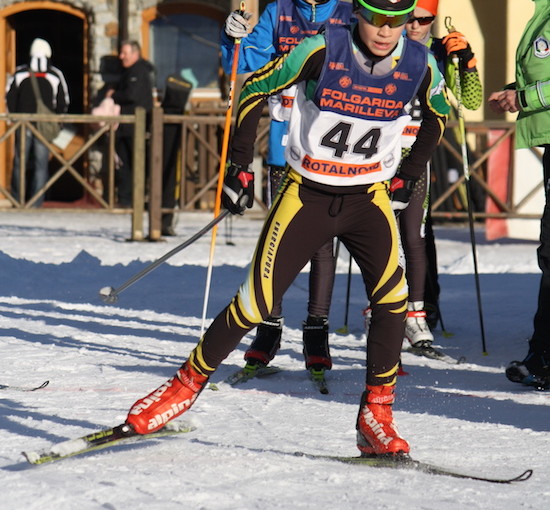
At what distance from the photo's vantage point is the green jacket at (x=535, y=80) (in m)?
5.91

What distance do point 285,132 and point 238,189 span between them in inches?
69.1

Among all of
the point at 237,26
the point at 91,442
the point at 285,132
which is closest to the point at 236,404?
the point at 91,442

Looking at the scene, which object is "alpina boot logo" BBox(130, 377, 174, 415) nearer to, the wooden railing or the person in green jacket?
the person in green jacket

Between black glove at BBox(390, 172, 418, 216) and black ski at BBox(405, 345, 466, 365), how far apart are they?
5.79ft

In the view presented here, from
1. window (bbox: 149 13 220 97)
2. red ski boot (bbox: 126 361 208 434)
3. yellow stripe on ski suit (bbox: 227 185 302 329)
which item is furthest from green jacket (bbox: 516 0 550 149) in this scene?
window (bbox: 149 13 220 97)

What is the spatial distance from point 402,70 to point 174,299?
16.5ft

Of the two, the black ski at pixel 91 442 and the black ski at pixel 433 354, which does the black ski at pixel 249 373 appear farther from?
the black ski at pixel 91 442

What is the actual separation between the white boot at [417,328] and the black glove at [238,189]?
2.69 meters

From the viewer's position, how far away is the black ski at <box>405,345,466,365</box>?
696 centimetres

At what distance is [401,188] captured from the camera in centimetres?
532

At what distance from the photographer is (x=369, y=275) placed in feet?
14.9

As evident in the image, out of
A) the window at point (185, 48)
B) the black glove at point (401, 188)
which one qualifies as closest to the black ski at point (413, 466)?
the black glove at point (401, 188)

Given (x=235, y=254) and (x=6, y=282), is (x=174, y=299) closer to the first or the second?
(x=6, y=282)

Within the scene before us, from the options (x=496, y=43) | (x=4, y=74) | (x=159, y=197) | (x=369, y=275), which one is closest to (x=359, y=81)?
(x=369, y=275)
